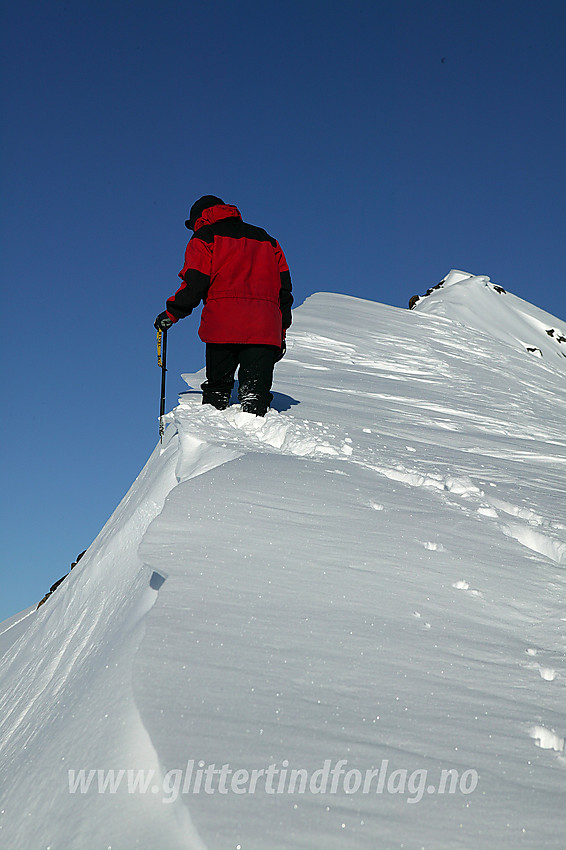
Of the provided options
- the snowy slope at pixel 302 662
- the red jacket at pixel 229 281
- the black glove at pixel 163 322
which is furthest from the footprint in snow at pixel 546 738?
the black glove at pixel 163 322

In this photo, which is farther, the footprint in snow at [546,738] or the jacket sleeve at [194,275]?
the jacket sleeve at [194,275]

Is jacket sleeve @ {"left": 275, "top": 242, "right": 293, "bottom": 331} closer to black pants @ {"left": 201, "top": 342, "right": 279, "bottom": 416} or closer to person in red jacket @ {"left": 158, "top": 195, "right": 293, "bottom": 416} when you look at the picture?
person in red jacket @ {"left": 158, "top": 195, "right": 293, "bottom": 416}

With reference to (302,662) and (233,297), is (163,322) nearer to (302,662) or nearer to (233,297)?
(233,297)

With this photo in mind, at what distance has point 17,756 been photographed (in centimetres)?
177

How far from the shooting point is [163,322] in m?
4.11

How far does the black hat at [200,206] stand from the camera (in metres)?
4.17

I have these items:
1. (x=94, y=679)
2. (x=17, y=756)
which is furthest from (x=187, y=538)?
(x=17, y=756)

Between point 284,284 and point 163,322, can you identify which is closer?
point 163,322

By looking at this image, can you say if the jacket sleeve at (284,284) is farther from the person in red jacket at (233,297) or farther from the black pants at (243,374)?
the black pants at (243,374)

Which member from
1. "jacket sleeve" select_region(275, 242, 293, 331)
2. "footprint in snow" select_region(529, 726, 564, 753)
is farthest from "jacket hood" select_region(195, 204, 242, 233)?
"footprint in snow" select_region(529, 726, 564, 753)

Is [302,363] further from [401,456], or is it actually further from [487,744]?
[487,744]

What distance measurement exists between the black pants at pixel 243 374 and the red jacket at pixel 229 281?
3.3 inches

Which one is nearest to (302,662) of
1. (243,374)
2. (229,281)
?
(243,374)

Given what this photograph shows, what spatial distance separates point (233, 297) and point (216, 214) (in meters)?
0.53
